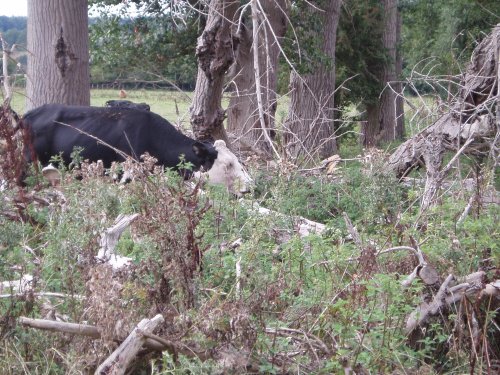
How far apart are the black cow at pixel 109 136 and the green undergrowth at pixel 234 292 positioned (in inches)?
181

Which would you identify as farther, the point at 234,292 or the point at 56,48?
the point at 56,48

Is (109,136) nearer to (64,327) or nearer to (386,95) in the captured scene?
(64,327)

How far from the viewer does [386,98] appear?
26562 millimetres

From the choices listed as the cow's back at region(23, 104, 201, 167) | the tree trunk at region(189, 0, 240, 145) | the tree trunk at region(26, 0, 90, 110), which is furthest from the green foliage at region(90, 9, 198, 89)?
the cow's back at region(23, 104, 201, 167)

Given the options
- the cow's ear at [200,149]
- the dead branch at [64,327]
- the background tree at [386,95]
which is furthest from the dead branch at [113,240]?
the background tree at [386,95]

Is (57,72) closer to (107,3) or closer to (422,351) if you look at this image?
(107,3)

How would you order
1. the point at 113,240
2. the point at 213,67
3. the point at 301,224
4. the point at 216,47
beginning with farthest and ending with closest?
the point at 213,67
the point at 216,47
the point at 301,224
the point at 113,240

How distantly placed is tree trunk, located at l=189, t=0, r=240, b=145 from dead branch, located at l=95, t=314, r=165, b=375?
22.4 feet

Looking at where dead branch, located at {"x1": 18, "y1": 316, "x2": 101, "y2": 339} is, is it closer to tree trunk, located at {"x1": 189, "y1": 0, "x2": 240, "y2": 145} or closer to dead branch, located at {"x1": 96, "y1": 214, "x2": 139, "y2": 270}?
dead branch, located at {"x1": 96, "y1": 214, "x2": 139, "y2": 270}

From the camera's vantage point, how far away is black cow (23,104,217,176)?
11203 mm

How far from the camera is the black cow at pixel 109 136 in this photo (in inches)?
441

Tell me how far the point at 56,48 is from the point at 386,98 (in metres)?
16.1

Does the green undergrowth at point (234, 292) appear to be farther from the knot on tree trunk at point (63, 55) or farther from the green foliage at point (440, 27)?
the green foliage at point (440, 27)

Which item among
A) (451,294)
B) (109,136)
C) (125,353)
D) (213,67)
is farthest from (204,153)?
(125,353)
